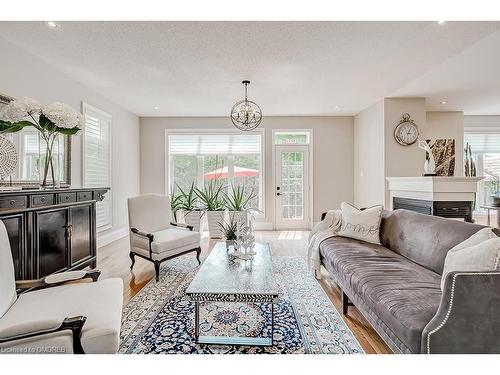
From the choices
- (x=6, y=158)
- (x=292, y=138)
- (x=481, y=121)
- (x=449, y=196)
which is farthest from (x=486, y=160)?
(x=6, y=158)

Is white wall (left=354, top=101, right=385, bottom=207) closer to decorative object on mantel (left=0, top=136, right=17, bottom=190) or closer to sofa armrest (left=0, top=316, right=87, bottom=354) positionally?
sofa armrest (left=0, top=316, right=87, bottom=354)

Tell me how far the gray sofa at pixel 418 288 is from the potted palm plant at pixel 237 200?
9.68 feet

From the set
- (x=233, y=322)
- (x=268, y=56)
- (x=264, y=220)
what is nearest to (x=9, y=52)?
(x=268, y=56)

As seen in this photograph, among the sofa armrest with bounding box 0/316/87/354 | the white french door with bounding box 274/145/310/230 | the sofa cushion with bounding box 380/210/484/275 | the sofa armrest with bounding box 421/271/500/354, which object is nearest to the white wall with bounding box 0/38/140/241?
the sofa armrest with bounding box 0/316/87/354

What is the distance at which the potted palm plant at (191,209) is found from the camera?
5.88 meters

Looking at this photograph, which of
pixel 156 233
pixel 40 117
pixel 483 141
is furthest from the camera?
pixel 483 141

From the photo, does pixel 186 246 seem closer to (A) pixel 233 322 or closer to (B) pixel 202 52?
(A) pixel 233 322

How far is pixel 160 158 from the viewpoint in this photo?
6.61 m

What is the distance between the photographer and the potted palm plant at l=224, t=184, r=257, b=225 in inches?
232

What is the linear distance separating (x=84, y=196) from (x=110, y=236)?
219 centimetres

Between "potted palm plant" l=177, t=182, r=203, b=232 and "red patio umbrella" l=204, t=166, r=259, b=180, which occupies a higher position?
"red patio umbrella" l=204, t=166, r=259, b=180

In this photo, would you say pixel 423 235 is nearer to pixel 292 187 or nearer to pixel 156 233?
pixel 156 233

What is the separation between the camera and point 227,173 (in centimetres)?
666
